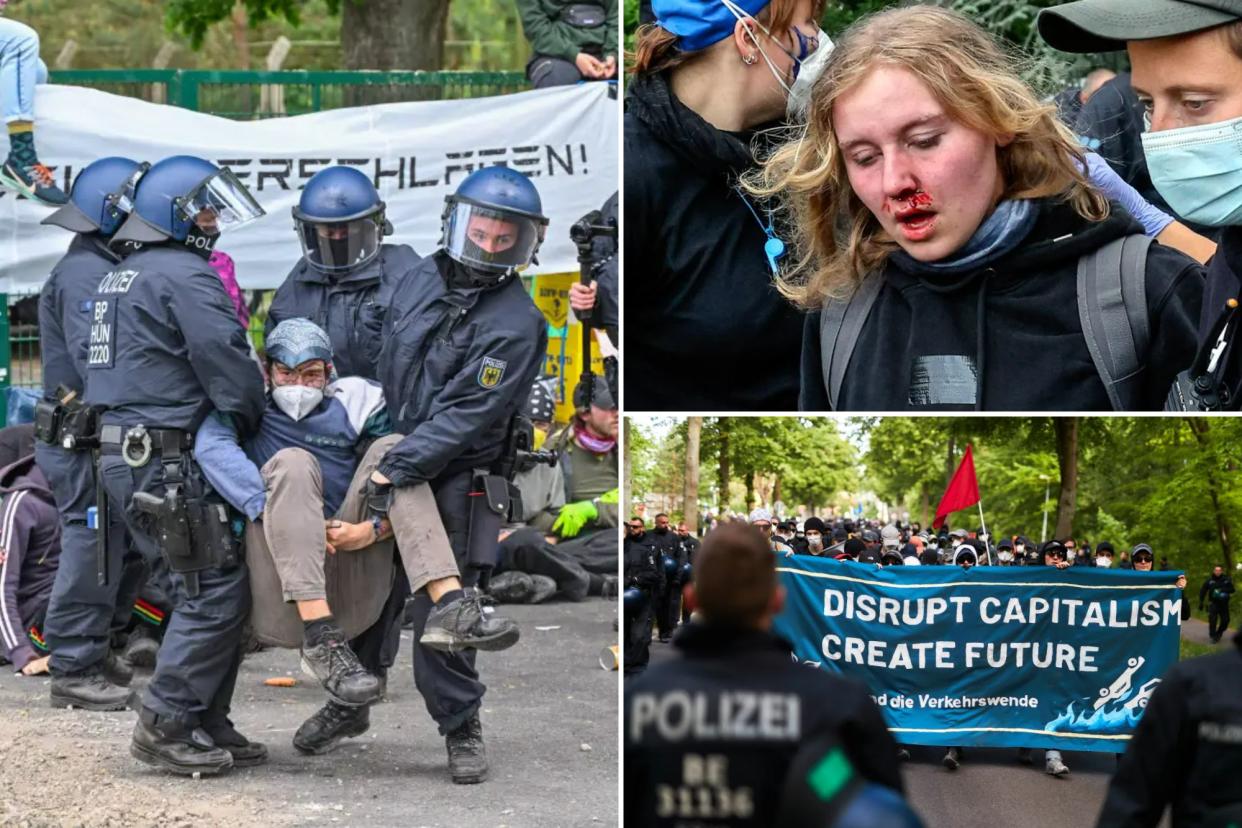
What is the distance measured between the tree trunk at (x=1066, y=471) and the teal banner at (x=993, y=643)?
0.32 ft

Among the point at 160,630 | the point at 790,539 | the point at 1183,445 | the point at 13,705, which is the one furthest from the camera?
the point at 160,630

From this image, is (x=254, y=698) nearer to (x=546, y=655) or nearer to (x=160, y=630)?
(x=160, y=630)

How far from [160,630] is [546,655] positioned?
200 centimetres

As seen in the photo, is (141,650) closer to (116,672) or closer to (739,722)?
(116,672)

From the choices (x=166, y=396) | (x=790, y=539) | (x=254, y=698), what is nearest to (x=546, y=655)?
(x=254, y=698)

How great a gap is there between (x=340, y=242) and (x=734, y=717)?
6.61m

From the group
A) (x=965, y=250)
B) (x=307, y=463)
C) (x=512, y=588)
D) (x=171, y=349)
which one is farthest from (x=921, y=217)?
(x=512, y=588)

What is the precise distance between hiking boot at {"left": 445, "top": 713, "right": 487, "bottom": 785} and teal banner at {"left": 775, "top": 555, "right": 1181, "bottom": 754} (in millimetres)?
3646

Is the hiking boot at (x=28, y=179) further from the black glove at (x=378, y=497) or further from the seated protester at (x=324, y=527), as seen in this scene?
the black glove at (x=378, y=497)

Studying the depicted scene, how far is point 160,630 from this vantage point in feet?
31.4

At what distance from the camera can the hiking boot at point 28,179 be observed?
11031 mm

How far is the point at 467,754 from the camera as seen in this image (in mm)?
7324

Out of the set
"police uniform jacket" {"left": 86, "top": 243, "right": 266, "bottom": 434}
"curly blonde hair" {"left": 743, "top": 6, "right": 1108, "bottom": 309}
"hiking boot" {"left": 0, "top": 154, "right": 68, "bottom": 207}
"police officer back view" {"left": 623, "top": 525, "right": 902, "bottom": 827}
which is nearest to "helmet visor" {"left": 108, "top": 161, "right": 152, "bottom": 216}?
"police uniform jacket" {"left": 86, "top": 243, "right": 266, "bottom": 434}

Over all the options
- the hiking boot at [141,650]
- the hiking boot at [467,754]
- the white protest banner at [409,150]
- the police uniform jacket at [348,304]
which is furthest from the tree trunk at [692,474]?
the white protest banner at [409,150]
